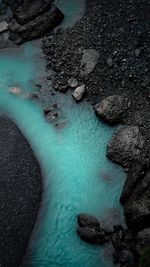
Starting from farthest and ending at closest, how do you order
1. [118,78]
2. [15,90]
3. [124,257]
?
[15,90], [118,78], [124,257]

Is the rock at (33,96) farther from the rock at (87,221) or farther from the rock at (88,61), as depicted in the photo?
the rock at (87,221)

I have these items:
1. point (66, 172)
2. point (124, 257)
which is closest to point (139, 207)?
point (124, 257)

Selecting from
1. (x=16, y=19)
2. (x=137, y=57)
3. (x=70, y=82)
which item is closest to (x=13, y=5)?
(x=16, y=19)

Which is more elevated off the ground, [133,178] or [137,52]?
[137,52]

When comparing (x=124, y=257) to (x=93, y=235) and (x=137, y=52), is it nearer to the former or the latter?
(x=93, y=235)

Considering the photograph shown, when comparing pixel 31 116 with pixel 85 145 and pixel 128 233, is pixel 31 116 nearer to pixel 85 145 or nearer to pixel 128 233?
pixel 85 145
